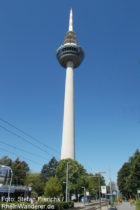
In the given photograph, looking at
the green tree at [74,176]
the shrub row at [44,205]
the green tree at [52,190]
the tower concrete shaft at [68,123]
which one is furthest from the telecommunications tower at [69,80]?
the shrub row at [44,205]

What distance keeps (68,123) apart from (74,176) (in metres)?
24.3

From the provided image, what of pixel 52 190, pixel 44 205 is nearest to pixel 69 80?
pixel 52 190

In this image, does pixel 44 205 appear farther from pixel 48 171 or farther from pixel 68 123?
pixel 48 171

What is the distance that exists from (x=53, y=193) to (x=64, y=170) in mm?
8914

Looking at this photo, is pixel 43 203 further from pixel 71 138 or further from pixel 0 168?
pixel 71 138

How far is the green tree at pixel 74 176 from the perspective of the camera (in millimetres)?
48094

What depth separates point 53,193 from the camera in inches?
1668

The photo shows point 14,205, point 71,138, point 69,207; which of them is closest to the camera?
point 14,205

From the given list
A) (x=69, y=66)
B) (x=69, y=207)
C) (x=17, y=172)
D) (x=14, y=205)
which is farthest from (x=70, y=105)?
(x=14, y=205)

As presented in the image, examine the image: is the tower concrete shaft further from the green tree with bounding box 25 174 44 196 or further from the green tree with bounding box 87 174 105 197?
the green tree with bounding box 25 174 44 196

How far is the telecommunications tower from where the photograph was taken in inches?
2672

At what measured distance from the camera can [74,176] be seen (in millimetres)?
49625

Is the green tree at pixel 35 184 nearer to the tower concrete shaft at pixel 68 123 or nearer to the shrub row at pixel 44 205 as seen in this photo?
the tower concrete shaft at pixel 68 123

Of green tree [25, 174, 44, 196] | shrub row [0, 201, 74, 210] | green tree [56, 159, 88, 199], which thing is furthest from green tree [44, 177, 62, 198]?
green tree [25, 174, 44, 196]
